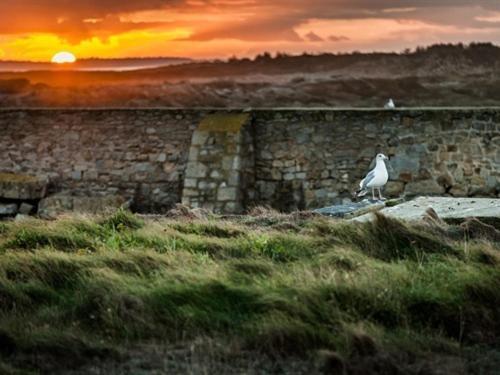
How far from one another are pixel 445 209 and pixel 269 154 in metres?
8.09

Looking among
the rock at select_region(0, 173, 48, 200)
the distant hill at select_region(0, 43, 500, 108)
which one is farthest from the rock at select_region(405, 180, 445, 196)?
the distant hill at select_region(0, 43, 500, 108)

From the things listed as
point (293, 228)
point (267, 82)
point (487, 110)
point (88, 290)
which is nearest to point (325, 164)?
point (487, 110)

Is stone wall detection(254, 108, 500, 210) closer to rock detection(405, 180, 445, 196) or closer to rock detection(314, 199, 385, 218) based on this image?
rock detection(405, 180, 445, 196)

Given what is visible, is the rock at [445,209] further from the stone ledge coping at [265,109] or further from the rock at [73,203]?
the rock at [73,203]

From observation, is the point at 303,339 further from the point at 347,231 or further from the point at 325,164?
the point at 325,164

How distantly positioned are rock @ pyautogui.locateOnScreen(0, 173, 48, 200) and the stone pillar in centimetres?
289

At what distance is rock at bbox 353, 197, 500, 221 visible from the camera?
11.8 metres

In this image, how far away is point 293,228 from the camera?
12008mm

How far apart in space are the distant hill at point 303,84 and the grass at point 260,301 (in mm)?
28027

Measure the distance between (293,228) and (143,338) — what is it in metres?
4.13

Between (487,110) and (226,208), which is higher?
(487,110)

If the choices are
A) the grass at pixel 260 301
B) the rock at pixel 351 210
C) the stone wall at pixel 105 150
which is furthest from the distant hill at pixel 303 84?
the grass at pixel 260 301

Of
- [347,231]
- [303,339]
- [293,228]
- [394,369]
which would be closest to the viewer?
[394,369]

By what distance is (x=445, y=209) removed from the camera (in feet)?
41.1
